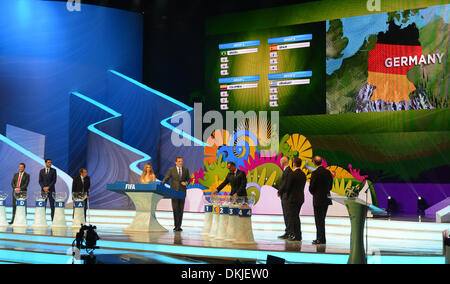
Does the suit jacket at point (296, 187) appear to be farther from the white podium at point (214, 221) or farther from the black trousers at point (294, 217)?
the white podium at point (214, 221)

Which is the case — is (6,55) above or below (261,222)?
above

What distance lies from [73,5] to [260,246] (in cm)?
1142

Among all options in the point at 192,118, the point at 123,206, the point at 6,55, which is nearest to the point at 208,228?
the point at 123,206

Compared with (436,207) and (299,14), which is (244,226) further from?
(299,14)

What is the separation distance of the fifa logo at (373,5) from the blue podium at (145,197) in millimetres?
6824

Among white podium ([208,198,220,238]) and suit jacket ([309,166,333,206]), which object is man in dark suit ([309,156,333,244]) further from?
white podium ([208,198,220,238])

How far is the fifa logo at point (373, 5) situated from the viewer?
13416 mm

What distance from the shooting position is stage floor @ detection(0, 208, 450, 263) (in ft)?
20.8

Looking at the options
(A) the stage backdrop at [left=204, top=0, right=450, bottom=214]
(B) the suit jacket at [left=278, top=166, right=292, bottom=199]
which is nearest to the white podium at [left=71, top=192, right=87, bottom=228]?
(B) the suit jacket at [left=278, top=166, right=292, bottom=199]

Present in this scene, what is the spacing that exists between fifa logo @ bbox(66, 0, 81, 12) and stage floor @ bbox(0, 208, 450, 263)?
8795mm

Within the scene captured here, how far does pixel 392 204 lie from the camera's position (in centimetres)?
1294

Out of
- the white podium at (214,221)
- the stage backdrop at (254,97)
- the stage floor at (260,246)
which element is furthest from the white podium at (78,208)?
the stage backdrop at (254,97)
